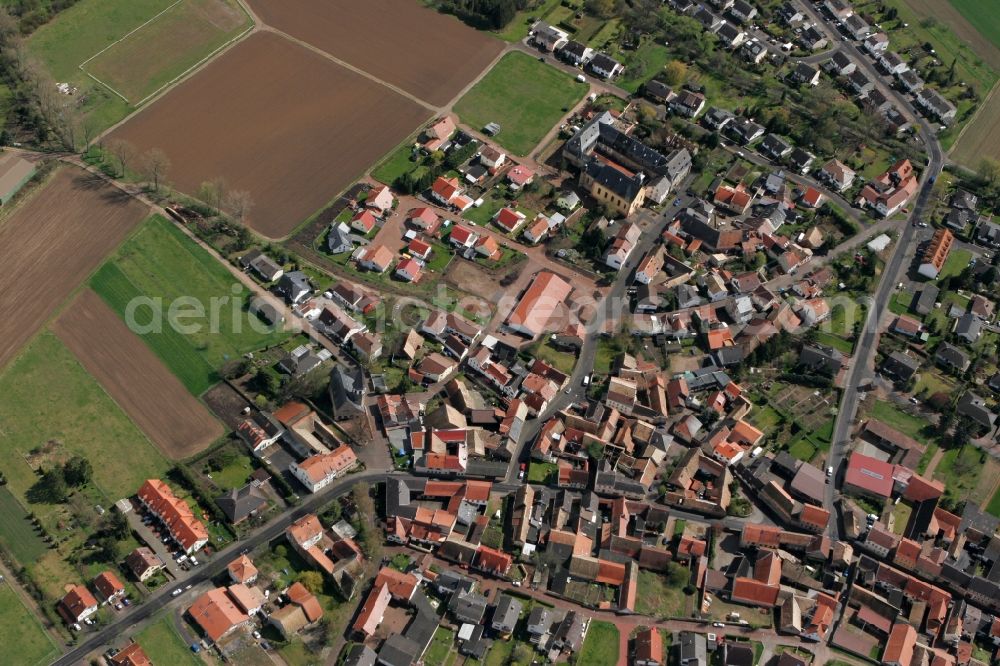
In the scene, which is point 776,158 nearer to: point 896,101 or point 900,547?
point 896,101

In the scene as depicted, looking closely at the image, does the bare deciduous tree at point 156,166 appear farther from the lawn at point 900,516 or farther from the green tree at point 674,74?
the lawn at point 900,516

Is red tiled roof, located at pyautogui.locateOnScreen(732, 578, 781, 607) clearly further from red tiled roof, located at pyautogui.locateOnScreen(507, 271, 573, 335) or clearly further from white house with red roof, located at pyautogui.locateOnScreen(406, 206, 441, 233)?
white house with red roof, located at pyautogui.locateOnScreen(406, 206, 441, 233)

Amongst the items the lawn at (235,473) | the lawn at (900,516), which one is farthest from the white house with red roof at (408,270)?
the lawn at (900,516)

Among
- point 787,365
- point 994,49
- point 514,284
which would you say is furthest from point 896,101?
point 514,284

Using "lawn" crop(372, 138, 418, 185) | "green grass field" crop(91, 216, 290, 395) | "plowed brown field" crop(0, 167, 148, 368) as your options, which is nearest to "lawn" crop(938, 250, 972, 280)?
"lawn" crop(372, 138, 418, 185)

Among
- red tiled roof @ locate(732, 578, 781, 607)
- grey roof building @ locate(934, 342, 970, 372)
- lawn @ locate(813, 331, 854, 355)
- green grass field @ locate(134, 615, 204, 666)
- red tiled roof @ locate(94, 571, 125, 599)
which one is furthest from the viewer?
lawn @ locate(813, 331, 854, 355)
